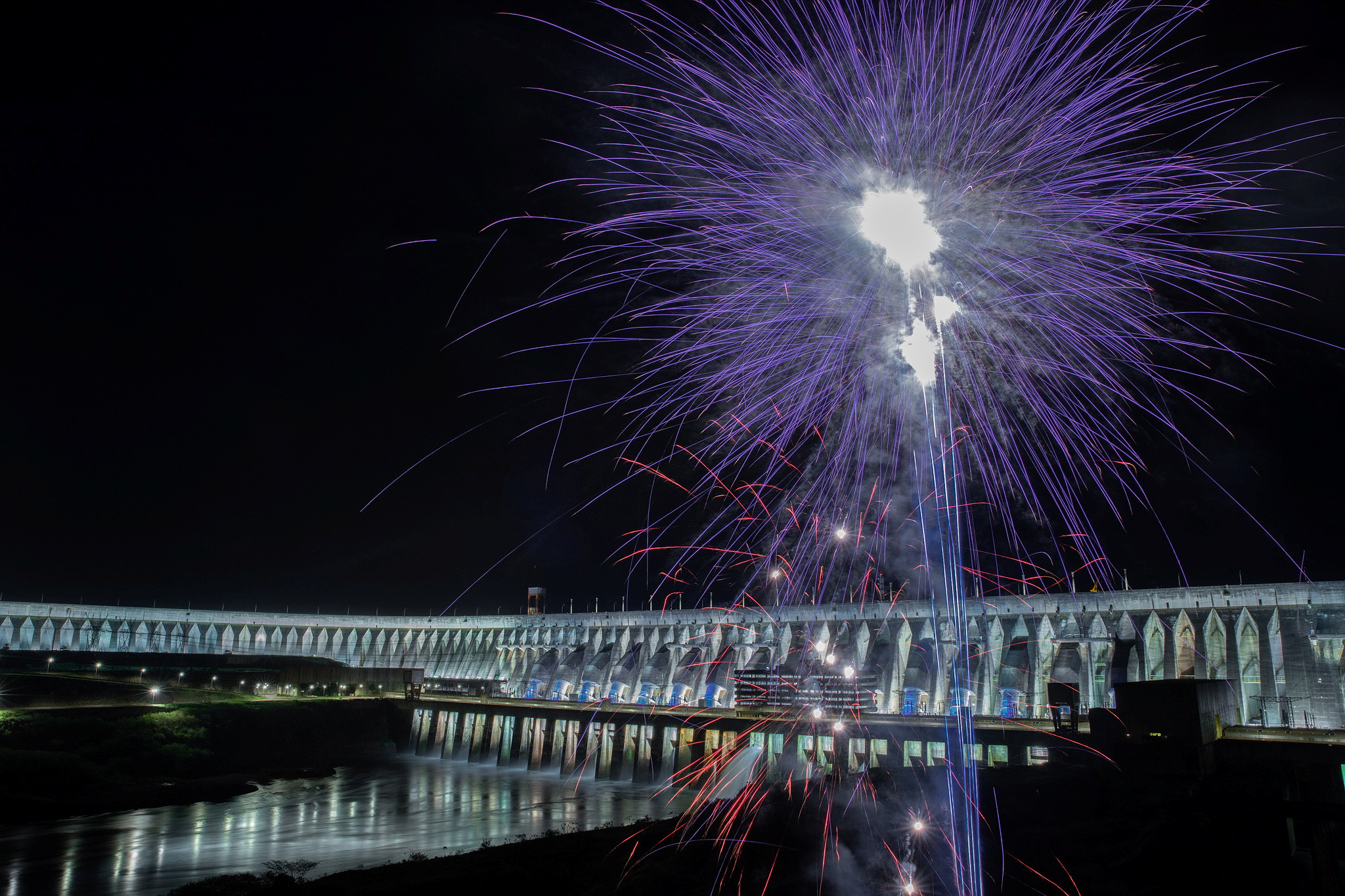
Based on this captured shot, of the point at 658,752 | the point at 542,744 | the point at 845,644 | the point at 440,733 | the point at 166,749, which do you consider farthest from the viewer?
the point at 440,733

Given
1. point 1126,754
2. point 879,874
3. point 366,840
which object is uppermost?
point 1126,754

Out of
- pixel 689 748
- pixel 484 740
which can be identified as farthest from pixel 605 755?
pixel 484 740

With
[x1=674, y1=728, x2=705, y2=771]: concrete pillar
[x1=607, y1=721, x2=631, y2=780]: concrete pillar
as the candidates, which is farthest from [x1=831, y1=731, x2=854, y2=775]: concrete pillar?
[x1=607, y1=721, x2=631, y2=780]: concrete pillar

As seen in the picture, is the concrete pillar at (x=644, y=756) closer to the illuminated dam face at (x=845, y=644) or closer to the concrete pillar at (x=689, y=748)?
the concrete pillar at (x=689, y=748)

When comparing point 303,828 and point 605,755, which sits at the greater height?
point 605,755

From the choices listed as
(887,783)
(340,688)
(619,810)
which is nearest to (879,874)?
(887,783)

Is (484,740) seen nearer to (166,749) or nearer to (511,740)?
(511,740)

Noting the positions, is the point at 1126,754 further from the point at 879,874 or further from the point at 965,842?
the point at 879,874
